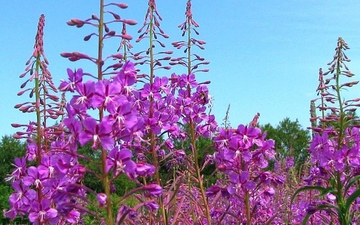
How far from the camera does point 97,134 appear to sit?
2.95 meters

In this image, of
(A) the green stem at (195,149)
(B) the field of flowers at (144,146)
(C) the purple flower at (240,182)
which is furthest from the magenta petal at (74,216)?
(A) the green stem at (195,149)

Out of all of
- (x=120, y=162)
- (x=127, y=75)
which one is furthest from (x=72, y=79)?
(x=120, y=162)

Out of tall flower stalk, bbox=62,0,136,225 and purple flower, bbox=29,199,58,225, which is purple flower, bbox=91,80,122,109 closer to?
tall flower stalk, bbox=62,0,136,225

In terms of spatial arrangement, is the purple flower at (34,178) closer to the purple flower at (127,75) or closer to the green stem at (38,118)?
the green stem at (38,118)

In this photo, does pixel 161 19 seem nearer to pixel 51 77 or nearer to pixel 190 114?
pixel 190 114

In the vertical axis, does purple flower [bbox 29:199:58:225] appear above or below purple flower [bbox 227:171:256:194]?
below

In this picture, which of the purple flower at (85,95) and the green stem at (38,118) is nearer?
the purple flower at (85,95)

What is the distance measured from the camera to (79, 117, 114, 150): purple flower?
2934 mm

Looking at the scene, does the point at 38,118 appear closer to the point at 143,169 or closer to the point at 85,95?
the point at 85,95

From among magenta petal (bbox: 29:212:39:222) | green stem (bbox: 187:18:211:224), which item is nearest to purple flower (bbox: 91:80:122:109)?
magenta petal (bbox: 29:212:39:222)

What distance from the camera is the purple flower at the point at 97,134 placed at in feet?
9.62

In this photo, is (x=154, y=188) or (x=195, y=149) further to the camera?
(x=195, y=149)

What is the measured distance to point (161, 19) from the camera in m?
5.56

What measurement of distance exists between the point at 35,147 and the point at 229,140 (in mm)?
1509
